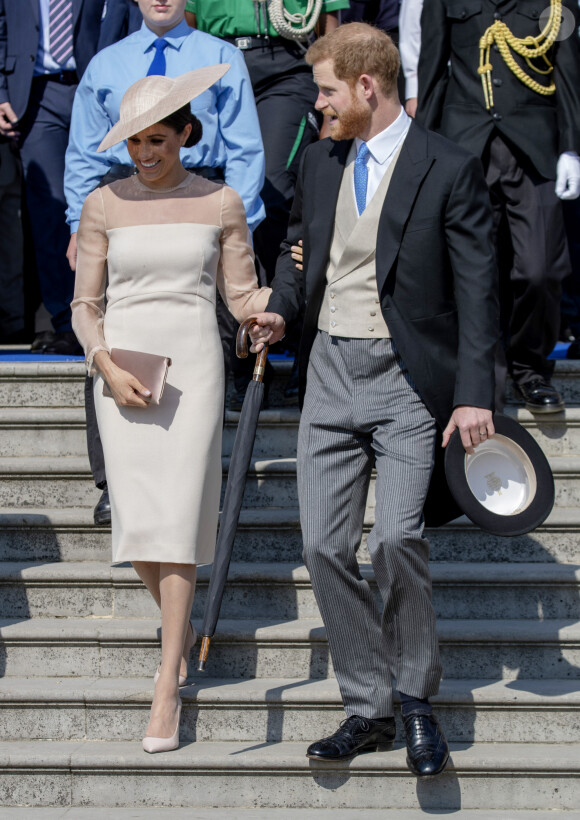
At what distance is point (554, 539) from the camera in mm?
4555

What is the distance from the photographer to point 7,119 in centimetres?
625

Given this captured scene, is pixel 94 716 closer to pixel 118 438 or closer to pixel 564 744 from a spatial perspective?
pixel 118 438

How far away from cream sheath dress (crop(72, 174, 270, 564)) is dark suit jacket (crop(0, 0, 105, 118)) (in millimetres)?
2533

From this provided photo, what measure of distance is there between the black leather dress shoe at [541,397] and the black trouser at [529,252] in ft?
0.14

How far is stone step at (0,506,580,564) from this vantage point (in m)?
4.56

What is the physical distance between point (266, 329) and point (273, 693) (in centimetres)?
111

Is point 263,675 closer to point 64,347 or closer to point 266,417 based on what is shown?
point 266,417

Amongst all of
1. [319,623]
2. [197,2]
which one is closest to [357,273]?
[319,623]

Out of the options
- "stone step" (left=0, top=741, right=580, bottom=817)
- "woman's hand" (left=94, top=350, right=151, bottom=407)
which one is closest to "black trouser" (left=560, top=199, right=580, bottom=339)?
"stone step" (left=0, top=741, right=580, bottom=817)

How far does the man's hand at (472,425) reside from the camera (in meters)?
3.52

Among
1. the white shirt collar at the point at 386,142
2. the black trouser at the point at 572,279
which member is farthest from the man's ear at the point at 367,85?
the black trouser at the point at 572,279

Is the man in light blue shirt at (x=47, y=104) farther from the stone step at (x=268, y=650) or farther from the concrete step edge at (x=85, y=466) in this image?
the stone step at (x=268, y=650)

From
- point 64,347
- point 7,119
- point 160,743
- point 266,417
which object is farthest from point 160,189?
point 7,119

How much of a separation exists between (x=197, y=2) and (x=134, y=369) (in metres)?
2.39
